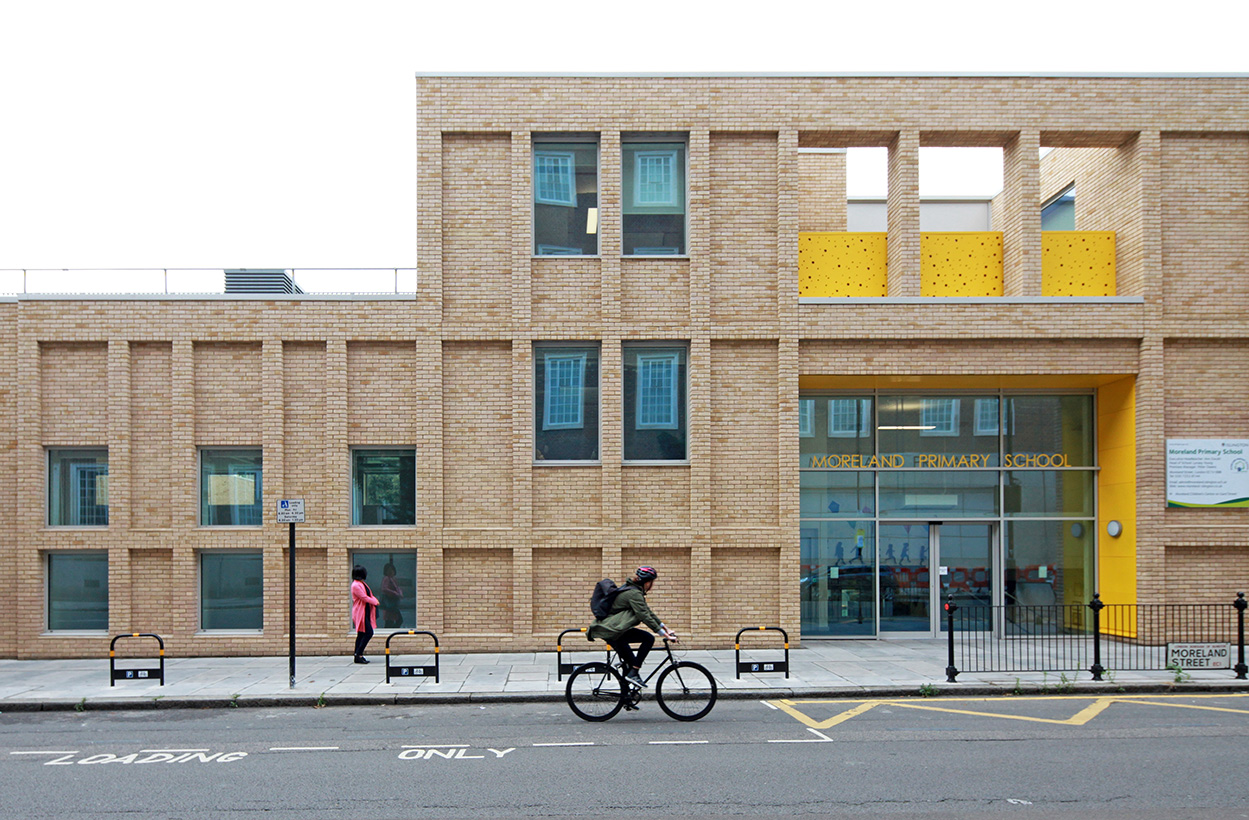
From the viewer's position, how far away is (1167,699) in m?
12.5

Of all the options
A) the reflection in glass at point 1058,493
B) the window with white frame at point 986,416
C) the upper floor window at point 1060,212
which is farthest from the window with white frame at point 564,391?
the upper floor window at point 1060,212

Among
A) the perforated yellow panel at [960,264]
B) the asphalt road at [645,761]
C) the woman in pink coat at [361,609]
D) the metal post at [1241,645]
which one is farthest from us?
the perforated yellow panel at [960,264]

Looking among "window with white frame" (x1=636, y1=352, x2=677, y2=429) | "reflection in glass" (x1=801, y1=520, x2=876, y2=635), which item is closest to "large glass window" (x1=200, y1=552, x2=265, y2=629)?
"window with white frame" (x1=636, y1=352, x2=677, y2=429)

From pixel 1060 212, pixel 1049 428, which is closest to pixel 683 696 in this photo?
pixel 1049 428

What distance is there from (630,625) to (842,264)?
9.38m

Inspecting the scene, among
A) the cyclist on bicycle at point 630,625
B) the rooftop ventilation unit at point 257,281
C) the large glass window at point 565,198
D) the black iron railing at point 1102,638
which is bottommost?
the black iron railing at point 1102,638

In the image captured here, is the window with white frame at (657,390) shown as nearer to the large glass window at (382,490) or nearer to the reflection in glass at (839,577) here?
the reflection in glass at (839,577)

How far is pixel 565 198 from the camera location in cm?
1723

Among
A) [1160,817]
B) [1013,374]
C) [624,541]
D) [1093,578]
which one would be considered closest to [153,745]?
[624,541]

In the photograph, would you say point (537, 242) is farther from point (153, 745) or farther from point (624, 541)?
point (153, 745)

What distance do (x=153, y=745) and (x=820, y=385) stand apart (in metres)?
12.5

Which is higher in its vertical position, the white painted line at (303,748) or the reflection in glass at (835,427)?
the reflection in glass at (835,427)

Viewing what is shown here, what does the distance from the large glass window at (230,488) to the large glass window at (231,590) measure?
64cm

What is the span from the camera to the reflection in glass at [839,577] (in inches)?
708
